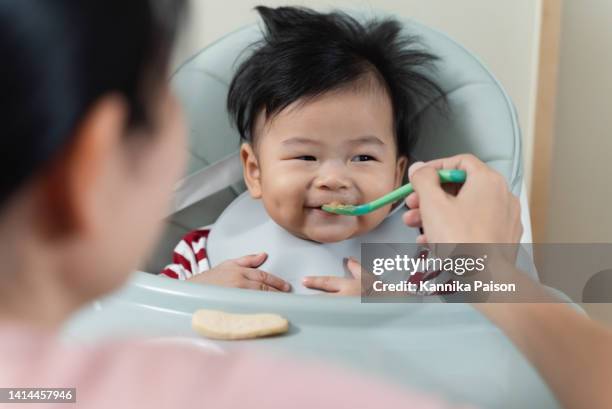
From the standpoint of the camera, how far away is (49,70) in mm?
186

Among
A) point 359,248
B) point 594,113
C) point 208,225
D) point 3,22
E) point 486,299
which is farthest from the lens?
point 594,113

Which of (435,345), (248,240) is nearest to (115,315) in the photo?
(435,345)

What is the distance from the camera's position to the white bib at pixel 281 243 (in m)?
1.11

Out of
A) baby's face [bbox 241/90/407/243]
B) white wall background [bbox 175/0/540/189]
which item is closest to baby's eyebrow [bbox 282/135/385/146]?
baby's face [bbox 241/90/407/243]

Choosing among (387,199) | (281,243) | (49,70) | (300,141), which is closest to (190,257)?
(281,243)

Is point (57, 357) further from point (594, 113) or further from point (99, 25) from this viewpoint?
point (594, 113)

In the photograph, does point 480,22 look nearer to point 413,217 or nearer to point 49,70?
point 413,217

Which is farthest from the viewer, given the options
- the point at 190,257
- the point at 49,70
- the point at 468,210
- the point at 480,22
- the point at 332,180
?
the point at 480,22

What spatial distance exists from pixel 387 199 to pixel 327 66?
0.92ft

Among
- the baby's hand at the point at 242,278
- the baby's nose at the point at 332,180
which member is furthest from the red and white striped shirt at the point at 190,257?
the baby's nose at the point at 332,180

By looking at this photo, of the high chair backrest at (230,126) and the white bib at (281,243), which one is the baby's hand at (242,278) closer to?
the white bib at (281,243)

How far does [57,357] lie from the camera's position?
9.0 inches

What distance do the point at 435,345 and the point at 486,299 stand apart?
7 centimetres

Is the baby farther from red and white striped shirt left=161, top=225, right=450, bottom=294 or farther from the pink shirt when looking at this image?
the pink shirt
